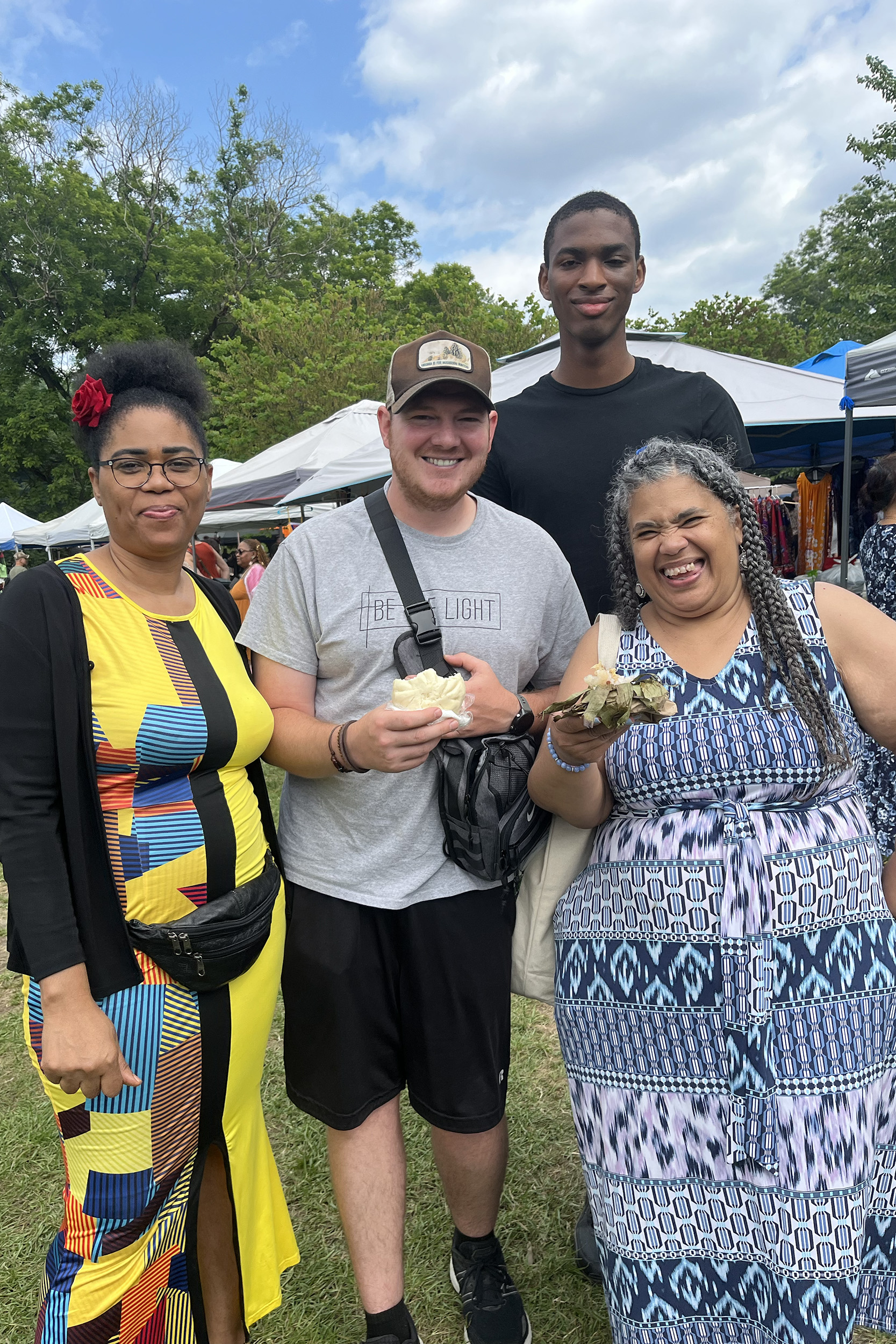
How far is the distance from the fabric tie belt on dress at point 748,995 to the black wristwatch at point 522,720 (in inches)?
22.1

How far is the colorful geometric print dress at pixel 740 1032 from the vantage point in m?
1.73

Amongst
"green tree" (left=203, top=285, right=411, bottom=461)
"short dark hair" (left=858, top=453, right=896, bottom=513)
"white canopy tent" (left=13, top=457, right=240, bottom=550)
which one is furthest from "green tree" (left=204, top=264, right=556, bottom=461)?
"short dark hair" (left=858, top=453, right=896, bottom=513)

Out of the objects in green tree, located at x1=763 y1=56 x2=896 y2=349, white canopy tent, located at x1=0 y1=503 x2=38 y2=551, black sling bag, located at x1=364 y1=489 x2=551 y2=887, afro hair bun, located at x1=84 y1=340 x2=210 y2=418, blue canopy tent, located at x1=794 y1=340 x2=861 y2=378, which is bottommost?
black sling bag, located at x1=364 y1=489 x2=551 y2=887

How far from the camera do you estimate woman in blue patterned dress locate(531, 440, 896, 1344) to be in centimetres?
174

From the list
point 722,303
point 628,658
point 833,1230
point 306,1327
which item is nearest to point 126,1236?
point 306,1327

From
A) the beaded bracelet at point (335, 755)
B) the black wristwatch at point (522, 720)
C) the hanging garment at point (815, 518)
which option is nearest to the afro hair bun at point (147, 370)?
the beaded bracelet at point (335, 755)

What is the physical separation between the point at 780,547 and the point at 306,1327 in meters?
9.87

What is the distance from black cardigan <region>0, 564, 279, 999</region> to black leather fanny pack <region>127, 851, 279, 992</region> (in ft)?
0.19

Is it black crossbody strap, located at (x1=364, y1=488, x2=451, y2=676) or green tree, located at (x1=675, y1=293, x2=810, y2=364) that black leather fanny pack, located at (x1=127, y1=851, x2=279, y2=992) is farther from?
green tree, located at (x1=675, y1=293, x2=810, y2=364)

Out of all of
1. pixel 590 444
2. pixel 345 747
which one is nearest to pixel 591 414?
pixel 590 444

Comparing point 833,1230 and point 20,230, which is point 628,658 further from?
point 20,230

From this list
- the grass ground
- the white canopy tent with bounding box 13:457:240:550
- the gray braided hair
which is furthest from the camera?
the white canopy tent with bounding box 13:457:240:550

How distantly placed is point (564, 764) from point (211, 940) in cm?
85

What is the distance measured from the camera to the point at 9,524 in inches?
925
